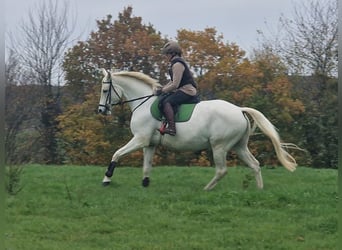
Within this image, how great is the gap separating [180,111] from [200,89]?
37.9 feet

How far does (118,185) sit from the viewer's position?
11.8 m

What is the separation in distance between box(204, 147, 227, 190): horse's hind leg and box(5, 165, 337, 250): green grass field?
173mm

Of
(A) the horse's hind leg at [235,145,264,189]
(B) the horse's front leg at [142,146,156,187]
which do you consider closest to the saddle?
(B) the horse's front leg at [142,146,156,187]

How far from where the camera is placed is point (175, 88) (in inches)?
456

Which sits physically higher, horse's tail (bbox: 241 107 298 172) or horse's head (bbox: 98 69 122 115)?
horse's head (bbox: 98 69 122 115)

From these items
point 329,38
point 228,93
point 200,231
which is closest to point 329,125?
point 228,93

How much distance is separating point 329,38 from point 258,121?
16179 millimetres

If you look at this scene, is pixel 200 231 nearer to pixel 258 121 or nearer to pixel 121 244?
pixel 121 244

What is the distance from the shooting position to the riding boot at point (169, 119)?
37.5 ft

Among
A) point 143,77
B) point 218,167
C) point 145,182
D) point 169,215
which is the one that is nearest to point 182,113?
point 218,167

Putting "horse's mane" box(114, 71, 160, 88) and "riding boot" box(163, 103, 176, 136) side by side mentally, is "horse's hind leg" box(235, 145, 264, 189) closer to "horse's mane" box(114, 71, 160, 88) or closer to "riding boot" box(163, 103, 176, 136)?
"riding boot" box(163, 103, 176, 136)

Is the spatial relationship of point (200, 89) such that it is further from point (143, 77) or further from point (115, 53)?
point (143, 77)

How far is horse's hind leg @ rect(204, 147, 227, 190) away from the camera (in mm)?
11438

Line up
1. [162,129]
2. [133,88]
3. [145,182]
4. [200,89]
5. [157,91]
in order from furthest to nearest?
1. [200,89]
2. [133,88]
3. [157,91]
4. [145,182]
5. [162,129]
